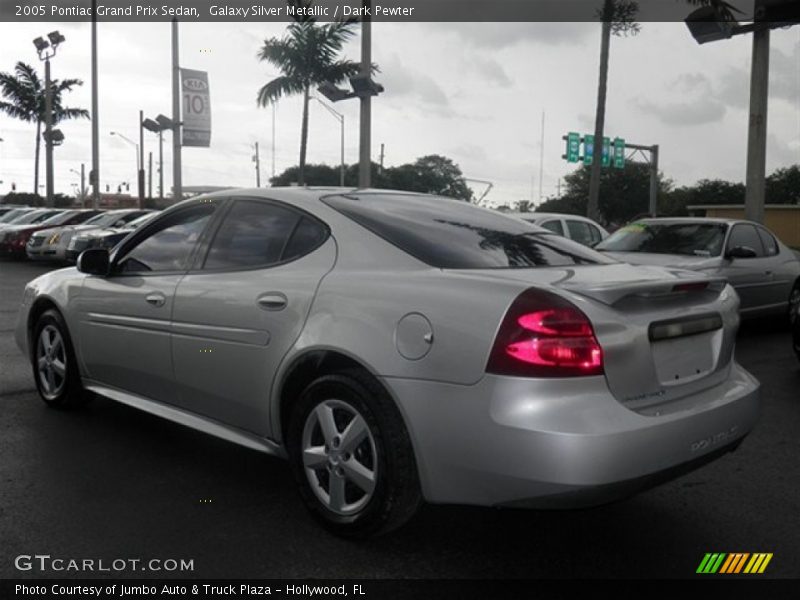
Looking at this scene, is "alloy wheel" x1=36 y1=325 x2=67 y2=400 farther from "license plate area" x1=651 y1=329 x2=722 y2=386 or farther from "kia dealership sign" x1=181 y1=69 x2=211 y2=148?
"kia dealership sign" x1=181 y1=69 x2=211 y2=148

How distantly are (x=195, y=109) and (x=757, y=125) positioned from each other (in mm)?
18774

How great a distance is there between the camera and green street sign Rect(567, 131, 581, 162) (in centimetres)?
3528

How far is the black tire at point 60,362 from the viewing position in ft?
16.2

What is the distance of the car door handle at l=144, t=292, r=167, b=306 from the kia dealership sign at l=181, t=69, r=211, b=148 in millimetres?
23971

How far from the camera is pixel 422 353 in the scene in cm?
287

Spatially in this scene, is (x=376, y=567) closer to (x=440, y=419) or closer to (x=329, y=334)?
(x=440, y=419)

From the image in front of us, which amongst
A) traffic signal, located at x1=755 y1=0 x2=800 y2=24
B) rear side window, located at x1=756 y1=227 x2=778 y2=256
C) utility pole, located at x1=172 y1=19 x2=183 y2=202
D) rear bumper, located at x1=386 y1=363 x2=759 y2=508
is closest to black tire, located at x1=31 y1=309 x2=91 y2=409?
rear bumper, located at x1=386 y1=363 x2=759 y2=508

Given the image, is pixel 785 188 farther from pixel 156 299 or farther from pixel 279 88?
pixel 156 299

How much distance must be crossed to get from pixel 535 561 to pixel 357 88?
49.6ft

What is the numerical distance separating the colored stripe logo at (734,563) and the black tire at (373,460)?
1.17 m

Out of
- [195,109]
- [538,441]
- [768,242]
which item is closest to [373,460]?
[538,441]

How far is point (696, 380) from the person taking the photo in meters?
3.11

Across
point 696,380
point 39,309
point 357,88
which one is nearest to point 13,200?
point 357,88

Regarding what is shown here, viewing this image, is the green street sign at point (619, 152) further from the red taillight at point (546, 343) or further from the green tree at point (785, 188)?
the red taillight at point (546, 343)
